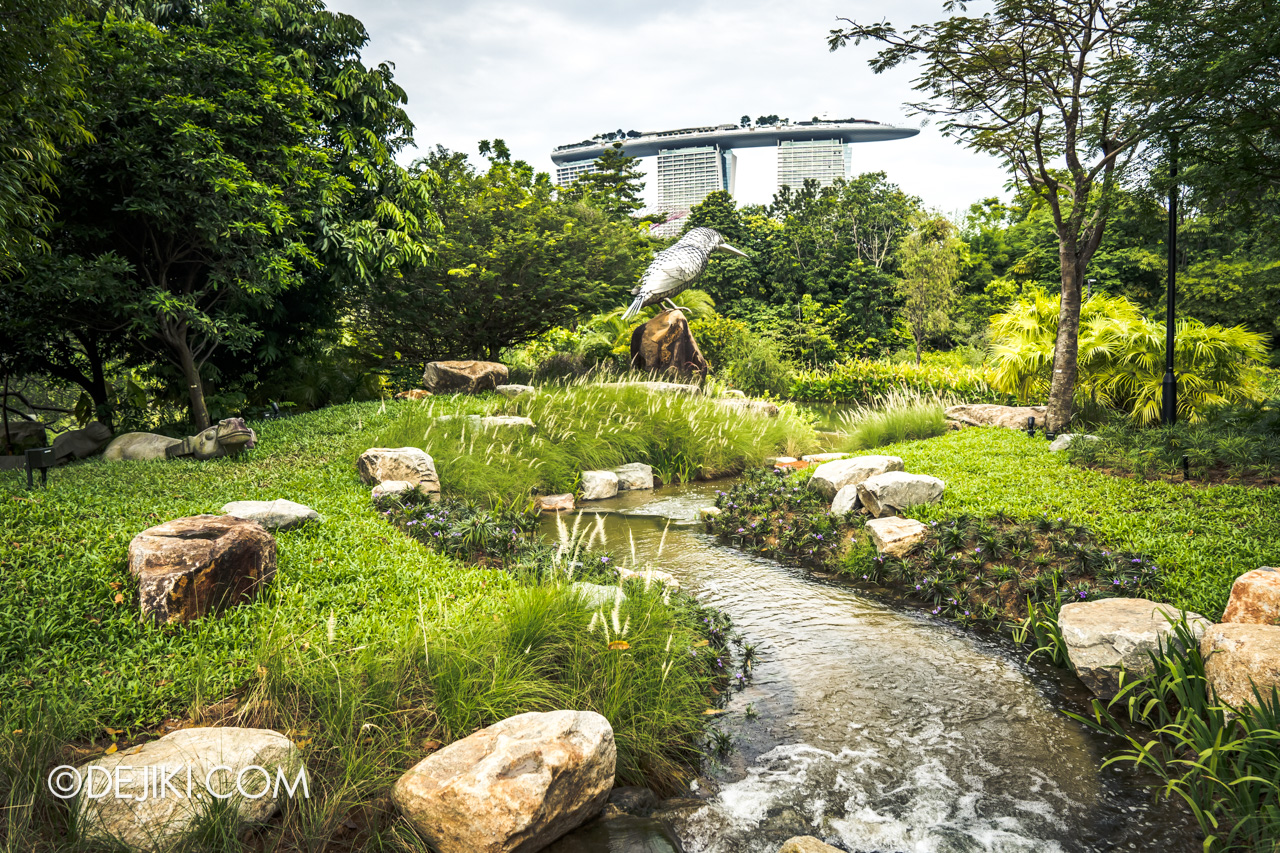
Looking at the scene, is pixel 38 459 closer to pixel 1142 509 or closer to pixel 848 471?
pixel 848 471

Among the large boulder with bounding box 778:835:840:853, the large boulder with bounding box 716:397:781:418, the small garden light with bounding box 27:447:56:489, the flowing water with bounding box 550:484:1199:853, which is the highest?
the small garden light with bounding box 27:447:56:489

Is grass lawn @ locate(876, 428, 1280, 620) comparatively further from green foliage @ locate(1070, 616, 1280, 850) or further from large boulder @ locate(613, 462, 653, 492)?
large boulder @ locate(613, 462, 653, 492)

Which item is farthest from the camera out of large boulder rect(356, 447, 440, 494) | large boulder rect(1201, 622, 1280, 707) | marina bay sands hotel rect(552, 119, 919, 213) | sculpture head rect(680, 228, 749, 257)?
marina bay sands hotel rect(552, 119, 919, 213)

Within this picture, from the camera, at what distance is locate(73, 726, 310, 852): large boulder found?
6.27 feet

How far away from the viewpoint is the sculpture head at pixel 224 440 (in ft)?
22.1

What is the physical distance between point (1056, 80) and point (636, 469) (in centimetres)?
647

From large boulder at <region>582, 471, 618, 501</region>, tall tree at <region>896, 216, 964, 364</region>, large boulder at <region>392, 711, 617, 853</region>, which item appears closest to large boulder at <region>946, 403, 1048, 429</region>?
large boulder at <region>582, 471, 618, 501</region>

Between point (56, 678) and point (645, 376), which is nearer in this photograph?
point (56, 678)

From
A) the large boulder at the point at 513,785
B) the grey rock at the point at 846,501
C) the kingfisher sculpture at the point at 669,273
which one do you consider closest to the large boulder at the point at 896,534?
the grey rock at the point at 846,501

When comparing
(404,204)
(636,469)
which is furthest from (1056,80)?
(404,204)

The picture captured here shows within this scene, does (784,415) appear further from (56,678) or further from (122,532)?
(56,678)

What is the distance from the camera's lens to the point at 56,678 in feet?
8.20

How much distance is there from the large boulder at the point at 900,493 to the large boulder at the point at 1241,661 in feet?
8.53

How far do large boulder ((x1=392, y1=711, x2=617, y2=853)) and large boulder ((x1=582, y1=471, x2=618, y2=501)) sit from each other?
5.00m
